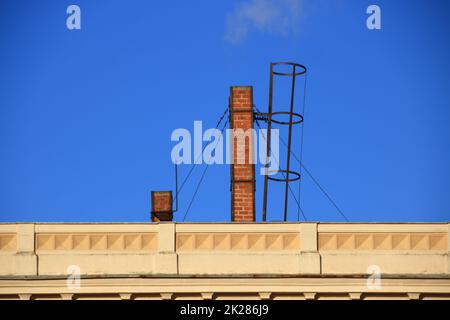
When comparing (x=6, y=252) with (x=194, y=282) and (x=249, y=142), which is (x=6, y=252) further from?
(x=249, y=142)

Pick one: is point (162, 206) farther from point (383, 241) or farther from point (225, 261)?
point (383, 241)

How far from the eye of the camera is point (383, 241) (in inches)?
1334

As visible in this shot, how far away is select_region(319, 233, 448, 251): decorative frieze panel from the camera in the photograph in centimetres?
3388

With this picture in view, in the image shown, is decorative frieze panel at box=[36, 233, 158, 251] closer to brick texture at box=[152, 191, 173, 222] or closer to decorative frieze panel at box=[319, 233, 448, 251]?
brick texture at box=[152, 191, 173, 222]

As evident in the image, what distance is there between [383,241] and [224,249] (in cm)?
364

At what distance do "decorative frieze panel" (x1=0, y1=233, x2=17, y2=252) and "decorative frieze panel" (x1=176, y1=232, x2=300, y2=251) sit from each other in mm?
3737

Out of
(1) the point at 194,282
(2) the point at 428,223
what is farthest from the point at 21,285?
(2) the point at 428,223

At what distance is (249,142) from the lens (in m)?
37.2

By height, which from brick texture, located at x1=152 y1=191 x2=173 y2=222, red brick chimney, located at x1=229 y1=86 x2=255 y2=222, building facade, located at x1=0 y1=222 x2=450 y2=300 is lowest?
building facade, located at x1=0 y1=222 x2=450 y2=300

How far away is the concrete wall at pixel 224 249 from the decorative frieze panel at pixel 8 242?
0.02 metres

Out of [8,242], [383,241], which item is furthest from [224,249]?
[8,242]

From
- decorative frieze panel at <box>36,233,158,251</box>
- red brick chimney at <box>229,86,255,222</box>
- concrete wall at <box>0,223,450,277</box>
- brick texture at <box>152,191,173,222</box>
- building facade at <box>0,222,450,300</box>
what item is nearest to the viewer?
building facade at <box>0,222,450,300</box>

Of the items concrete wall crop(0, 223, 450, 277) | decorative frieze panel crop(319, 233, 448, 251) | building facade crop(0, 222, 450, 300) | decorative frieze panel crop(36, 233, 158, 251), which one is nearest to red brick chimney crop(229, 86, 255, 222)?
concrete wall crop(0, 223, 450, 277)
